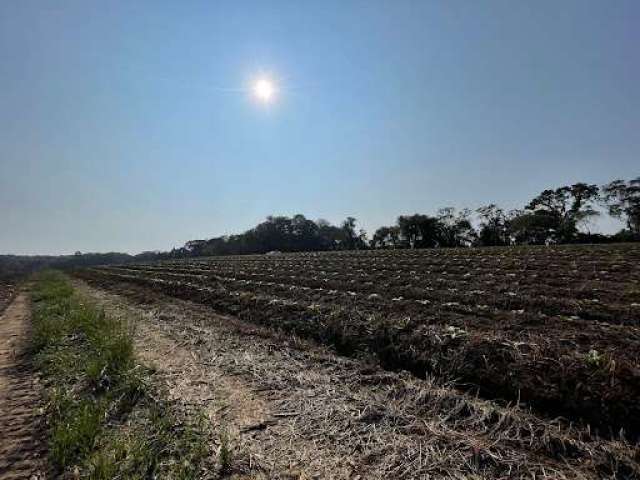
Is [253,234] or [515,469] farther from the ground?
[253,234]

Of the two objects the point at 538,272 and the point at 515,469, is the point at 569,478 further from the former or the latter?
the point at 538,272

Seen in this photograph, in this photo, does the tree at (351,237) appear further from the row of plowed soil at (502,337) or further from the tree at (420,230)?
the row of plowed soil at (502,337)

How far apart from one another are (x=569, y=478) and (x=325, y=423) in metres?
2.42

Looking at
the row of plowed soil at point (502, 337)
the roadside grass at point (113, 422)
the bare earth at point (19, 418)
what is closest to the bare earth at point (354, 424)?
the roadside grass at point (113, 422)

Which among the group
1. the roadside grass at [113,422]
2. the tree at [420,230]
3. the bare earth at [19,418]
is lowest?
Result: the bare earth at [19,418]

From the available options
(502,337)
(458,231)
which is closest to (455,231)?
(458,231)

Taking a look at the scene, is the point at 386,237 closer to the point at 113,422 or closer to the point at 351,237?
the point at 351,237

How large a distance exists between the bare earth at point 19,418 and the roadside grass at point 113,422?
0.54 ft

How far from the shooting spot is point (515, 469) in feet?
11.0

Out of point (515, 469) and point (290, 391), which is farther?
point (290, 391)

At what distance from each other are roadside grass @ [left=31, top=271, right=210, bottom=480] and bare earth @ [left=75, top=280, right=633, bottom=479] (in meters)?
0.38

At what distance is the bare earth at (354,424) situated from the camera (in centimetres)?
348

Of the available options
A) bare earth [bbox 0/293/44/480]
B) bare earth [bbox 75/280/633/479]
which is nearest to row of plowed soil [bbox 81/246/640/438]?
Result: bare earth [bbox 75/280/633/479]

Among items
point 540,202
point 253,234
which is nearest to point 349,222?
point 253,234
